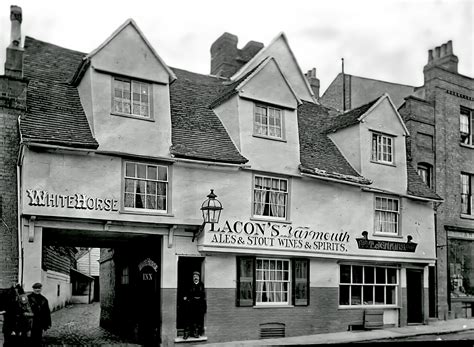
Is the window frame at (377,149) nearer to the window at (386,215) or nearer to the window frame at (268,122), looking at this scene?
the window at (386,215)

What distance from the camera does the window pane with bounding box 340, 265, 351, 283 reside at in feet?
72.4

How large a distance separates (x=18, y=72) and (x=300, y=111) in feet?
38.7

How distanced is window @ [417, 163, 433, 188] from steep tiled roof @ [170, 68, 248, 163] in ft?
33.3

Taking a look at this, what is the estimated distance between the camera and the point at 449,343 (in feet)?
21.6

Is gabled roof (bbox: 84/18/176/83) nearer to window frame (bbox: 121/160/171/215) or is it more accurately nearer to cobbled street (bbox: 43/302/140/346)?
window frame (bbox: 121/160/171/215)

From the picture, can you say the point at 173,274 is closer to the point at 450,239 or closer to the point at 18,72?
the point at 18,72

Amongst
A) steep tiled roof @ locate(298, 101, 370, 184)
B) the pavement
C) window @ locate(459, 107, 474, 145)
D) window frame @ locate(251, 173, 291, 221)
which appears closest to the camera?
the pavement

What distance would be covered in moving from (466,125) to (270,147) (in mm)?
12883

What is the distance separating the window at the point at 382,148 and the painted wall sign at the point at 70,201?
1129cm

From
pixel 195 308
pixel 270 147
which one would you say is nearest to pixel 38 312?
pixel 195 308

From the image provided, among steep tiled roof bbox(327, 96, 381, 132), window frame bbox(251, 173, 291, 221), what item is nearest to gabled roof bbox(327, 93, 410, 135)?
steep tiled roof bbox(327, 96, 381, 132)

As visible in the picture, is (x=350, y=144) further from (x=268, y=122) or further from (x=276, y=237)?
(x=276, y=237)

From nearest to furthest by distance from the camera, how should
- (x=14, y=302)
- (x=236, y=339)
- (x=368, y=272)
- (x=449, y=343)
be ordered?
(x=449, y=343), (x=14, y=302), (x=236, y=339), (x=368, y=272)

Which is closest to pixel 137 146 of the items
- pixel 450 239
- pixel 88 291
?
pixel 450 239
